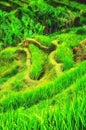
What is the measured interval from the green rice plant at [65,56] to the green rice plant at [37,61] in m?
0.45

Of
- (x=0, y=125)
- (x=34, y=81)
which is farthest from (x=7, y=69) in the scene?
(x=0, y=125)

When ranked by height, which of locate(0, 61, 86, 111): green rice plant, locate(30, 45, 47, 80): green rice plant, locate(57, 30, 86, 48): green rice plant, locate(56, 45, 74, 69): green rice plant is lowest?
locate(30, 45, 47, 80): green rice plant

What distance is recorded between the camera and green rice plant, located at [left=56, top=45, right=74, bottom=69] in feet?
29.1

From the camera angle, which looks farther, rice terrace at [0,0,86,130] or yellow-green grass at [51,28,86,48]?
yellow-green grass at [51,28,86,48]

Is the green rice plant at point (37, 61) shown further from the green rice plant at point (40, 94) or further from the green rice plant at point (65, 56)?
the green rice plant at point (40, 94)

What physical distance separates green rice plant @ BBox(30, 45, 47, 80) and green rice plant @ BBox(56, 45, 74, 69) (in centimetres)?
45

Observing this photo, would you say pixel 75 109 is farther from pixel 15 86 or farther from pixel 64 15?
pixel 64 15

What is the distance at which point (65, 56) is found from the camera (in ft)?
30.7

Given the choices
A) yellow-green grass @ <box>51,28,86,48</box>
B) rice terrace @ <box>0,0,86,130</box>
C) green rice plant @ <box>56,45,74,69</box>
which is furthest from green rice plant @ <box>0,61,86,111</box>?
yellow-green grass @ <box>51,28,86,48</box>

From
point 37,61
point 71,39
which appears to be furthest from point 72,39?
point 37,61

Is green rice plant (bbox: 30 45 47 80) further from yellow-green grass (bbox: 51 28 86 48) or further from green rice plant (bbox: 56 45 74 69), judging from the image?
yellow-green grass (bbox: 51 28 86 48)

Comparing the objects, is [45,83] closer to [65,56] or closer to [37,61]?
[65,56]

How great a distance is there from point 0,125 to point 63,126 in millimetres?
439

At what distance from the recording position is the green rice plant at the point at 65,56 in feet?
29.1
